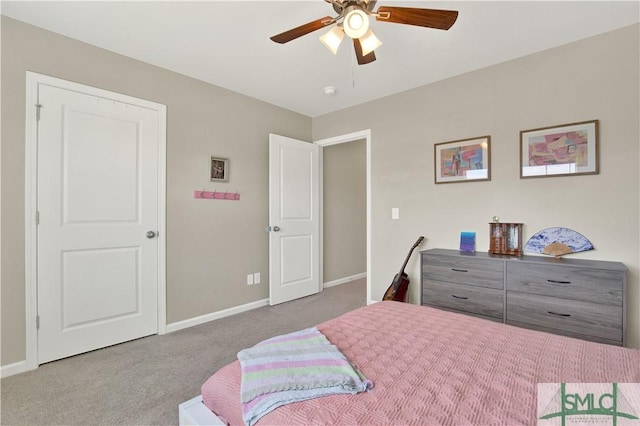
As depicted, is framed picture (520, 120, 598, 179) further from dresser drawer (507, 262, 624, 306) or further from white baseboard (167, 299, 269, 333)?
white baseboard (167, 299, 269, 333)

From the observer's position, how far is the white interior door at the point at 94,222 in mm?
2240

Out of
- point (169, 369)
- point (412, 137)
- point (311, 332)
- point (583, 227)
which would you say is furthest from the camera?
point (412, 137)

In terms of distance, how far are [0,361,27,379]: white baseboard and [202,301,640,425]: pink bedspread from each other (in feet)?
6.45

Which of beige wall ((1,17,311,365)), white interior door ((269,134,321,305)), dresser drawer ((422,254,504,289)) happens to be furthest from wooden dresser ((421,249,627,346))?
beige wall ((1,17,311,365))

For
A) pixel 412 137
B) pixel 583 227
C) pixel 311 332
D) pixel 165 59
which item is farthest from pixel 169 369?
pixel 583 227

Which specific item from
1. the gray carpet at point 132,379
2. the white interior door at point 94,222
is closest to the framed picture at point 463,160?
the gray carpet at point 132,379

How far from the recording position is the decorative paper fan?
91.4 inches

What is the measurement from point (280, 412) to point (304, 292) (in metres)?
3.12

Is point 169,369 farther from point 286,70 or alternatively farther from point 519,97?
point 519,97

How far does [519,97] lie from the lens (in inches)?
103

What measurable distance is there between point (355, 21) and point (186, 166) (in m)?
2.14

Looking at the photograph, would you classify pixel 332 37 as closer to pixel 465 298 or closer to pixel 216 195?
pixel 216 195

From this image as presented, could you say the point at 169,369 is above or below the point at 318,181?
below

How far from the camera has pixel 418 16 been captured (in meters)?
1.57
